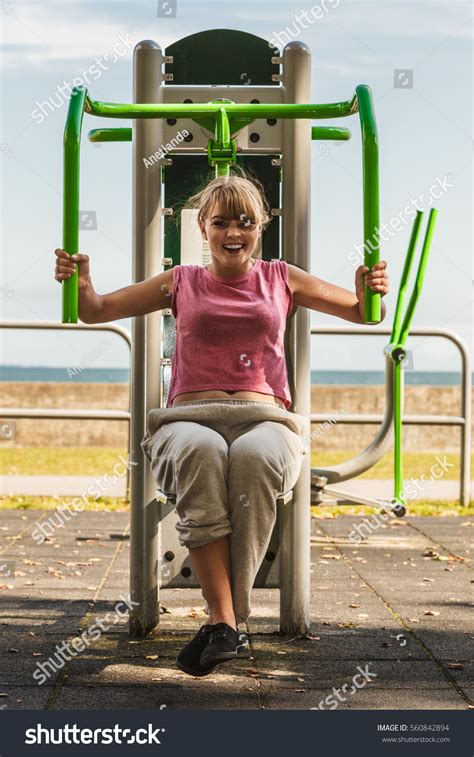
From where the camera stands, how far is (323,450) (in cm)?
1568

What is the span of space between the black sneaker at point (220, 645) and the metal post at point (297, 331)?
0.79m

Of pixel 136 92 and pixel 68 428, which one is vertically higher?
pixel 136 92

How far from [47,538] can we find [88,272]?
2.81 metres

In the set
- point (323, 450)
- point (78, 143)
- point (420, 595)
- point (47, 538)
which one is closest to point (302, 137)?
point (78, 143)

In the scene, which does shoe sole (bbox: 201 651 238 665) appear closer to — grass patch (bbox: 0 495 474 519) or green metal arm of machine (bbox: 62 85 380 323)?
green metal arm of machine (bbox: 62 85 380 323)

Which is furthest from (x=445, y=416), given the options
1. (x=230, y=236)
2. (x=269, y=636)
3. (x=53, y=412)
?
(x=230, y=236)

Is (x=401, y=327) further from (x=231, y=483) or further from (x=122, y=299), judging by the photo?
(x=231, y=483)

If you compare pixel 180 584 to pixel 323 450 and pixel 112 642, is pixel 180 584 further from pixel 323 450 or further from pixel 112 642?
pixel 323 450

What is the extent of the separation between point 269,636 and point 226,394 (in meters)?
0.94

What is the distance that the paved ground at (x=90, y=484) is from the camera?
7.59 metres

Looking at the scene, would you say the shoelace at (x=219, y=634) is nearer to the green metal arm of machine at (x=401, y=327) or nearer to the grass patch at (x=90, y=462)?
the green metal arm of machine at (x=401, y=327)

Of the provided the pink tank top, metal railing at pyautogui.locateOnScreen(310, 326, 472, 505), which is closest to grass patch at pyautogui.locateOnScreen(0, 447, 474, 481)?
metal railing at pyautogui.locateOnScreen(310, 326, 472, 505)

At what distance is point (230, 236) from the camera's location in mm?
3236

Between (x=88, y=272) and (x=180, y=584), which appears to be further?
(x=180, y=584)
